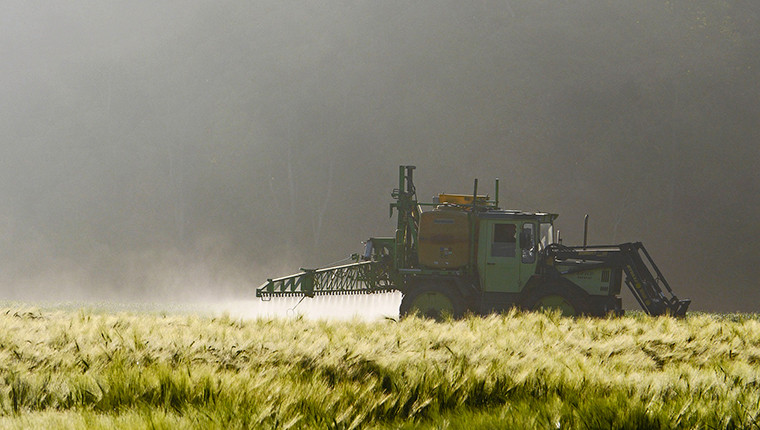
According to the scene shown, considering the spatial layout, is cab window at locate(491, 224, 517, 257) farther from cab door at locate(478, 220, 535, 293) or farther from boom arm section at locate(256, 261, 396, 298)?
boom arm section at locate(256, 261, 396, 298)

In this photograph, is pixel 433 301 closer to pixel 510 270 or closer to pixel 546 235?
pixel 510 270

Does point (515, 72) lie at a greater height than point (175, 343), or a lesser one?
greater

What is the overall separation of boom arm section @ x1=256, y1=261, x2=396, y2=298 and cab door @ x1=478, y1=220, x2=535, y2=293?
7.71ft

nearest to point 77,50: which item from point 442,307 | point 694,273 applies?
point 694,273

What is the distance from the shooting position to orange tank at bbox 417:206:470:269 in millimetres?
15188

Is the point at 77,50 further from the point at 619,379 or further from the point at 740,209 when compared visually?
the point at 619,379

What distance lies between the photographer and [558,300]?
14.8 meters

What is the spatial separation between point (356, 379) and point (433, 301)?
9270 mm

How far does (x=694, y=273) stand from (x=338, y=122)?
45.2 metres

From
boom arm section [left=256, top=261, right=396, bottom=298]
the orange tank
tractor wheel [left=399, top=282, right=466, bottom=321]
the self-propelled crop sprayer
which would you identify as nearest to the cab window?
the self-propelled crop sprayer

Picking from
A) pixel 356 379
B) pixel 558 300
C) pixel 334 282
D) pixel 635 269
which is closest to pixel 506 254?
pixel 558 300

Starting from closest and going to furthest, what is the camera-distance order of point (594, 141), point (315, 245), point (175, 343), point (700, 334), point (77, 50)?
point (175, 343) → point (700, 334) → point (315, 245) → point (594, 141) → point (77, 50)

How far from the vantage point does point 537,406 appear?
499 centimetres

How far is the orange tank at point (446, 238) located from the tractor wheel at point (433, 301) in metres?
0.44
